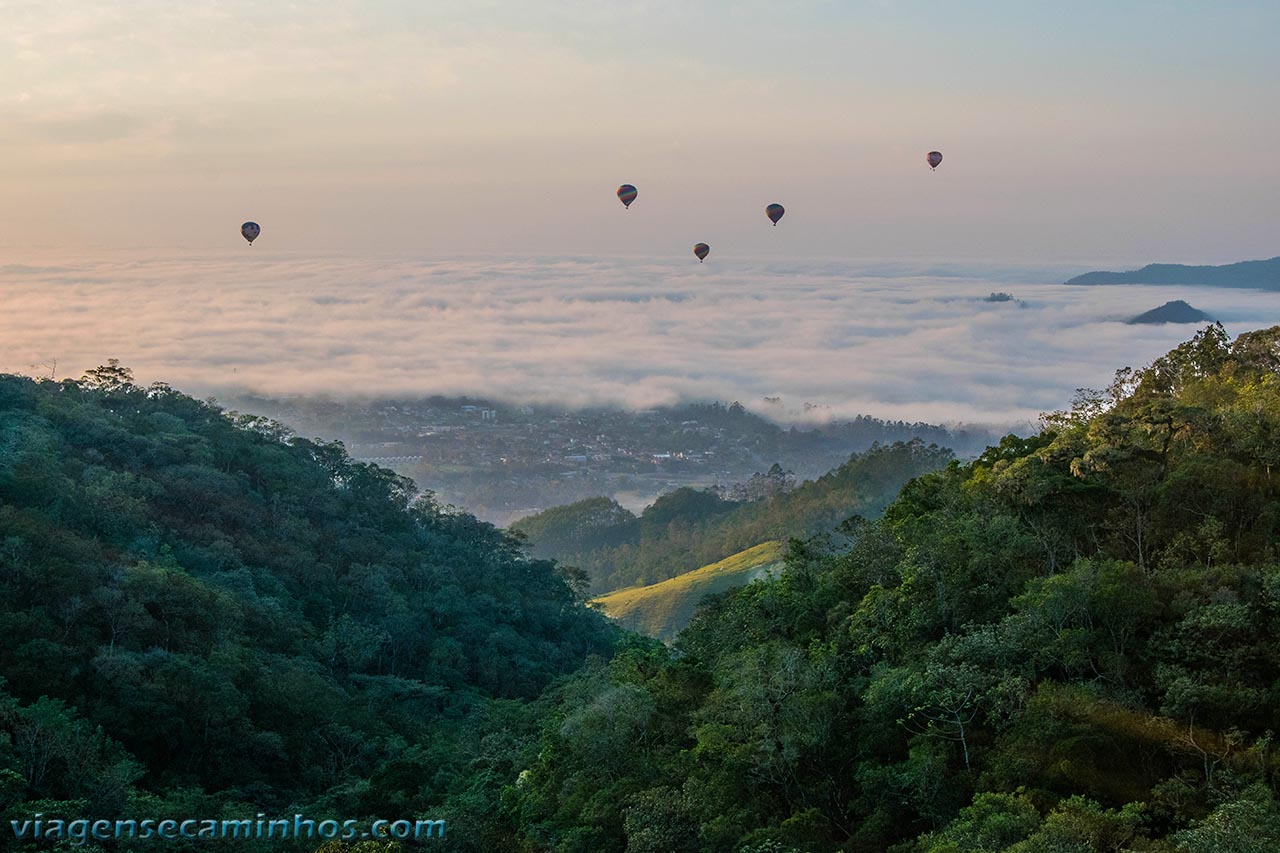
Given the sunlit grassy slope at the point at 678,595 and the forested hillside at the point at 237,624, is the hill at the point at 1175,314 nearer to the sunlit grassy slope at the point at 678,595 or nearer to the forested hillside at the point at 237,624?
the sunlit grassy slope at the point at 678,595

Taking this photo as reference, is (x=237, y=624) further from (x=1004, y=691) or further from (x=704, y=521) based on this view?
(x=704, y=521)

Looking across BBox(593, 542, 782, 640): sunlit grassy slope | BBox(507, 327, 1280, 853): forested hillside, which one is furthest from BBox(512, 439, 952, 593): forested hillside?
BBox(507, 327, 1280, 853): forested hillside

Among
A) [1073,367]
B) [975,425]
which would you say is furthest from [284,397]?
[1073,367]

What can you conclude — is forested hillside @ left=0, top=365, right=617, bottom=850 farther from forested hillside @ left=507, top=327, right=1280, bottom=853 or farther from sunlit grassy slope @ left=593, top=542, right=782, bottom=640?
sunlit grassy slope @ left=593, top=542, right=782, bottom=640

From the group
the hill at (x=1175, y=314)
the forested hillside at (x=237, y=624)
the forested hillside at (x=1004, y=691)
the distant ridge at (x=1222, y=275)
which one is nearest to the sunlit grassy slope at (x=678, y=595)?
the forested hillside at (x=237, y=624)

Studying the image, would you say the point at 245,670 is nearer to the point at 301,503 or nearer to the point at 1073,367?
the point at 301,503
